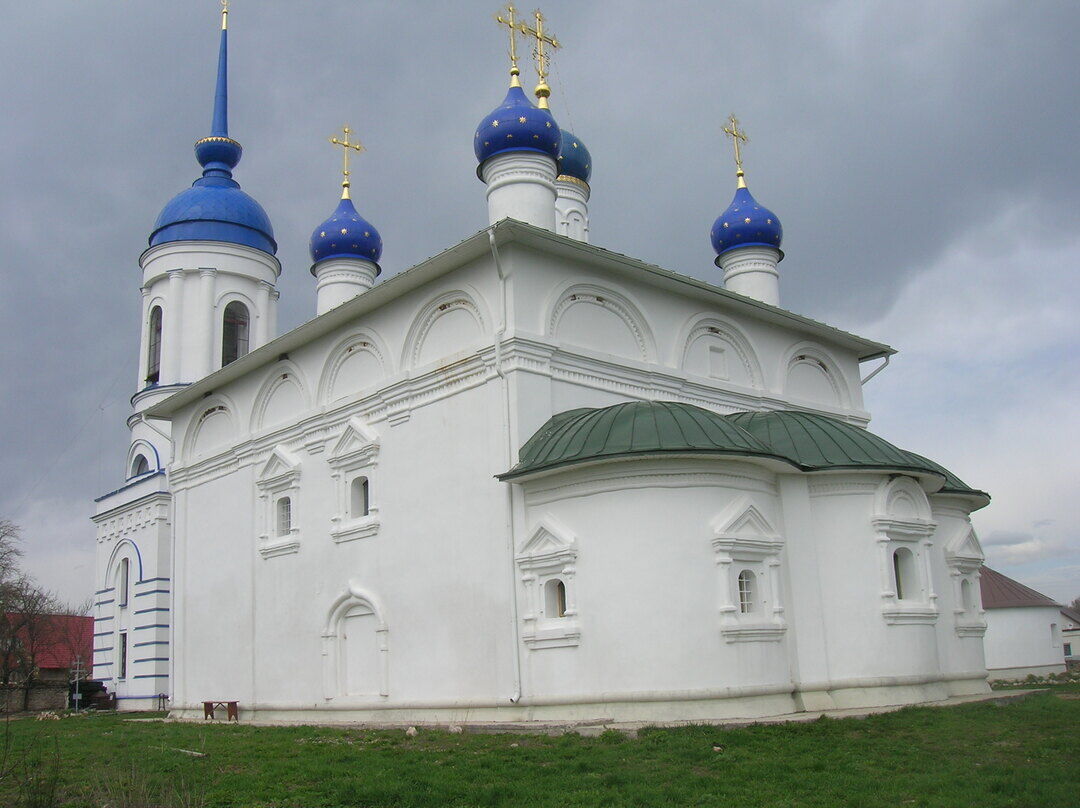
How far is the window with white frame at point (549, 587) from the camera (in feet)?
33.8

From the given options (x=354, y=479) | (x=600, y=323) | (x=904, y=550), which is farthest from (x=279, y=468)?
(x=904, y=550)

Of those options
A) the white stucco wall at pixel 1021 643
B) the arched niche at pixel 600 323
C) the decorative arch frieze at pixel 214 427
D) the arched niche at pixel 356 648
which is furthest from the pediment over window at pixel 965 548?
the decorative arch frieze at pixel 214 427

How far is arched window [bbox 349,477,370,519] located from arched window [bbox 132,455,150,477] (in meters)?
9.57

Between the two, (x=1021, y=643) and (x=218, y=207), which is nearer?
(x=1021, y=643)

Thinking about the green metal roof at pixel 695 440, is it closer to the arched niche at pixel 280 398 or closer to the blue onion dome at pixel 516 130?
the blue onion dome at pixel 516 130

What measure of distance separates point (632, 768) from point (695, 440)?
150 inches

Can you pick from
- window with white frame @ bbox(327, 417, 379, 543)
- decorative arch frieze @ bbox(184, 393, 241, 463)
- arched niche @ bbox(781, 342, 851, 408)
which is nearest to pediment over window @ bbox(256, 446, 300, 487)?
window with white frame @ bbox(327, 417, 379, 543)

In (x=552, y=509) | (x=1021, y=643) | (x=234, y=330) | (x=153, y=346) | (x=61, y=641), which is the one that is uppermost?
(x=234, y=330)

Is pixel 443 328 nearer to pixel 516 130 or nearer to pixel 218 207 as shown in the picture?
pixel 516 130

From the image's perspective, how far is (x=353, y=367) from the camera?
13930 millimetres

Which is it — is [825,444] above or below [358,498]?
above

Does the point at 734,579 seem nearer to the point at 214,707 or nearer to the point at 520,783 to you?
the point at 520,783

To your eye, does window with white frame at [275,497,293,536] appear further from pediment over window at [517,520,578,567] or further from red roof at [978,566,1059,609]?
red roof at [978,566,1059,609]

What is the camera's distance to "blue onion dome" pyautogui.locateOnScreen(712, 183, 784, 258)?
17.6 m
